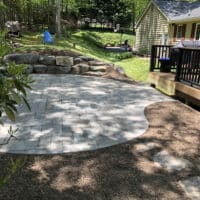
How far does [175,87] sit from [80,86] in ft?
7.54

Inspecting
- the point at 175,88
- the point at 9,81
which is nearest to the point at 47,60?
the point at 175,88

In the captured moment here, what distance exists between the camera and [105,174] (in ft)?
9.68

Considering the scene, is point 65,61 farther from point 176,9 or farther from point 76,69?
point 176,9

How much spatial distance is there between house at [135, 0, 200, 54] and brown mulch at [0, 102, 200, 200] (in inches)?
567

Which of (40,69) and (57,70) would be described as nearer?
(40,69)

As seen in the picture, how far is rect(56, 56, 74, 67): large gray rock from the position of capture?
28.2 ft

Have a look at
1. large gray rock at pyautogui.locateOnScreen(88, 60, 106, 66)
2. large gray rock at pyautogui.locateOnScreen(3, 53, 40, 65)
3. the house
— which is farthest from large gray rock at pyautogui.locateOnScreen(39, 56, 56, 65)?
the house

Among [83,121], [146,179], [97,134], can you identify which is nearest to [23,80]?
[146,179]

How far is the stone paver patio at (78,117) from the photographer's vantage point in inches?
144

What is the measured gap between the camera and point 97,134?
4.00 metres

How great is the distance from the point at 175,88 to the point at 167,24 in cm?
1462

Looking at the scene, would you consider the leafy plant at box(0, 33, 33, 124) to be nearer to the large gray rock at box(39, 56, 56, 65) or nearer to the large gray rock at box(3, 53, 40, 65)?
the large gray rock at box(3, 53, 40, 65)

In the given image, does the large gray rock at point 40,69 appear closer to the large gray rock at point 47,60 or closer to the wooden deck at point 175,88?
the large gray rock at point 47,60

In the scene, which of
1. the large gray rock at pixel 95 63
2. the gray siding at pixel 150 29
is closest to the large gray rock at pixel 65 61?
the large gray rock at pixel 95 63
